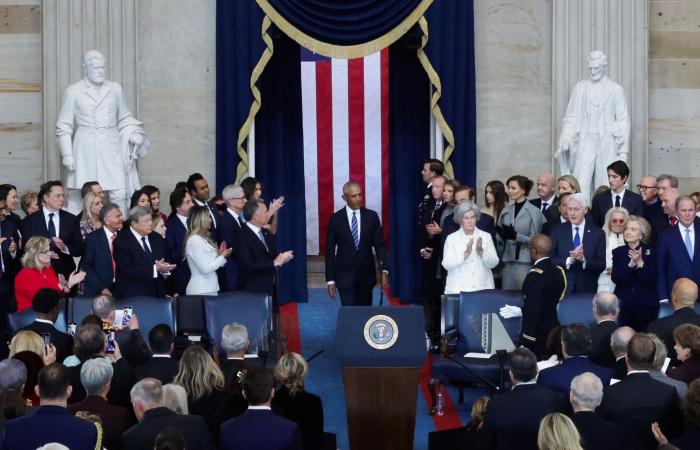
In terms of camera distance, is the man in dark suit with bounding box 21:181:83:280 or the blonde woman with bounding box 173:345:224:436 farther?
the man in dark suit with bounding box 21:181:83:280

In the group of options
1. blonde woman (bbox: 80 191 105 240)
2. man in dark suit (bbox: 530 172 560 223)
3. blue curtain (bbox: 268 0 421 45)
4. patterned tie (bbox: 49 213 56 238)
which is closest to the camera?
blonde woman (bbox: 80 191 105 240)

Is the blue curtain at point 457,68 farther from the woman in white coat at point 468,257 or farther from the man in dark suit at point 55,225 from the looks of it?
the man in dark suit at point 55,225

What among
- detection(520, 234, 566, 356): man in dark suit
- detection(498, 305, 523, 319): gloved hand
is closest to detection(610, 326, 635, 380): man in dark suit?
detection(520, 234, 566, 356): man in dark suit

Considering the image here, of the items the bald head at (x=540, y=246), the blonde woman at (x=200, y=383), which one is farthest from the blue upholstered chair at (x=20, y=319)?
the bald head at (x=540, y=246)

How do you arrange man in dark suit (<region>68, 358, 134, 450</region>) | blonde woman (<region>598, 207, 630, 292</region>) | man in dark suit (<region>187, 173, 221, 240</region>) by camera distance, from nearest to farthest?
man in dark suit (<region>68, 358, 134, 450</region>)
blonde woman (<region>598, 207, 630, 292</region>)
man in dark suit (<region>187, 173, 221, 240</region>)

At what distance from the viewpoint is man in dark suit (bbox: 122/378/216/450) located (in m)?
6.57

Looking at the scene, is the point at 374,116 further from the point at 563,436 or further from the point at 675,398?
the point at 563,436

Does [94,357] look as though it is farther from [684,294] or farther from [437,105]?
[437,105]

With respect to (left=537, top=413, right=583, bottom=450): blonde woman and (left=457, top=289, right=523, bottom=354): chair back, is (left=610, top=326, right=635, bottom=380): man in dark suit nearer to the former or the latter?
(left=537, top=413, right=583, bottom=450): blonde woman

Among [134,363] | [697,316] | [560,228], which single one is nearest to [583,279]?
[560,228]

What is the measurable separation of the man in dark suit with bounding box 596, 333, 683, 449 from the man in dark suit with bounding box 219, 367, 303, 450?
5.70 ft

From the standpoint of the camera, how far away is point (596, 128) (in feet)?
43.4

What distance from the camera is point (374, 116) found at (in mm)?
14781

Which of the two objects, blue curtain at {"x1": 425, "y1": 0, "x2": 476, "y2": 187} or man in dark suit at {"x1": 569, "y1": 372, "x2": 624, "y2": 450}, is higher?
blue curtain at {"x1": 425, "y1": 0, "x2": 476, "y2": 187}
